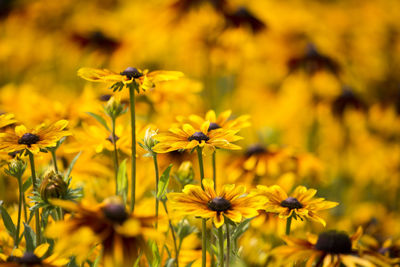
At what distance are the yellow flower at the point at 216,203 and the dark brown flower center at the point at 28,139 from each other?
0.81 ft

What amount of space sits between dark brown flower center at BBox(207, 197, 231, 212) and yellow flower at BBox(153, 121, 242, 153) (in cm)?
8

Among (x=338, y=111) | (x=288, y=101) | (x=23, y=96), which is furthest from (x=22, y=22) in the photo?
(x=338, y=111)

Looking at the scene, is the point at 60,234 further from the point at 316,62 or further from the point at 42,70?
the point at 42,70

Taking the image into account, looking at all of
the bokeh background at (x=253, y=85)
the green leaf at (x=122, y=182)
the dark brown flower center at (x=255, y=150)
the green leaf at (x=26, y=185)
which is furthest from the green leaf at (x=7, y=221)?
the dark brown flower center at (x=255, y=150)

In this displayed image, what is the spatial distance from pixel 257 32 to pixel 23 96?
109 centimetres

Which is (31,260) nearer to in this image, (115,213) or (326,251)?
(115,213)

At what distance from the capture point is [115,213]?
541mm

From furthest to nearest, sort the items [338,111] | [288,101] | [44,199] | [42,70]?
[42,70] < [288,101] < [338,111] < [44,199]

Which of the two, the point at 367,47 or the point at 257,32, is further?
the point at 367,47

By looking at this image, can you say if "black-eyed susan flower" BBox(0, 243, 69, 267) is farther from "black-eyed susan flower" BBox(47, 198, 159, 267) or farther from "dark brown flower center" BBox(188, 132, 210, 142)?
"dark brown flower center" BBox(188, 132, 210, 142)

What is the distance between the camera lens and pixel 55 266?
23.2 inches

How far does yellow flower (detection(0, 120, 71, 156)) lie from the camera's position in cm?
70

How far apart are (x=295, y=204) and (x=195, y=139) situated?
184 mm

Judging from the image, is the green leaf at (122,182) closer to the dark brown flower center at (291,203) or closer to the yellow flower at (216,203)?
the yellow flower at (216,203)
